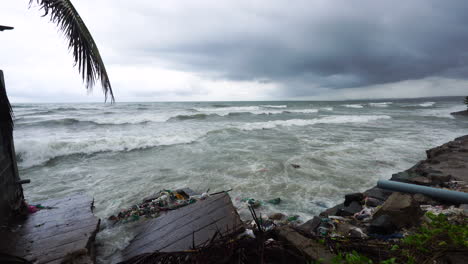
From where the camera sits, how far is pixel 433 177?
5.70 meters

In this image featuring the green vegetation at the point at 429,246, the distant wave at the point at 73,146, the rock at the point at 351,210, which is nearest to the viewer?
the green vegetation at the point at 429,246

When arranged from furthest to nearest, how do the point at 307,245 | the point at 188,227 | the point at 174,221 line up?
the point at 174,221 → the point at 188,227 → the point at 307,245

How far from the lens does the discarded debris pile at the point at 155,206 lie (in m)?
4.57

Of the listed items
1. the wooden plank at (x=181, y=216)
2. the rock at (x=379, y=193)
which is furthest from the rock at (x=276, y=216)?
the rock at (x=379, y=193)

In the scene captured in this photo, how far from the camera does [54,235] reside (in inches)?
122

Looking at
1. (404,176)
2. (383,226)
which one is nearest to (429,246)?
(383,226)

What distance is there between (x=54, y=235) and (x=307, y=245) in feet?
12.0

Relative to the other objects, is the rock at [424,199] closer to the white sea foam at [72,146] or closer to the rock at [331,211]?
the rock at [331,211]

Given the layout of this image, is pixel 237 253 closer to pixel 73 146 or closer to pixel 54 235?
pixel 54 235

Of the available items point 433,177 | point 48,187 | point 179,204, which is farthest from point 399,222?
point 48,187

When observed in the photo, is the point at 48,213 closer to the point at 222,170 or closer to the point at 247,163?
the point at 222,170

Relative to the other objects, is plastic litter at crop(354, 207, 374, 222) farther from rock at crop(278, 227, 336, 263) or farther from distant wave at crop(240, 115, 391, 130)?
distant wave at crop(240, 115, 391, 130)

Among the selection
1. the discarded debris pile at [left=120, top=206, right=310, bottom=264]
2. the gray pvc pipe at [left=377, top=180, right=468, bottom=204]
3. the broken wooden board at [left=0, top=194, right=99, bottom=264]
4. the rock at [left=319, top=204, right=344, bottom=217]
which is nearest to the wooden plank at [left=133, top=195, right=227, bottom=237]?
the broken wooden board at [left=0, top=194, right=99, bottom=264]

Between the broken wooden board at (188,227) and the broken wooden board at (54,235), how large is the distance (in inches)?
25.5
